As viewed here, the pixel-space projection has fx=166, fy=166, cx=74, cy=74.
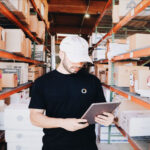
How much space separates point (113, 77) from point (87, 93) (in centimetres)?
Result: 155

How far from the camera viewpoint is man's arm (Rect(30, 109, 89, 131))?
1306 millimetres

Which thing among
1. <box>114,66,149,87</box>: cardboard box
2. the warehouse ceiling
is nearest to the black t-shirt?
<box>114,66,149,87</box>: cardboard box

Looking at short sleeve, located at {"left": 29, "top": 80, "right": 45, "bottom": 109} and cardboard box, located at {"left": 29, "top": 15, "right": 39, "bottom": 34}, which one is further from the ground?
cardboard box, located at {"left": 29, "top": 15, "right": 39, "bottom": 34}

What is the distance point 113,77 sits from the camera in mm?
2965

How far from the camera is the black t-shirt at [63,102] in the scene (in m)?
1.45

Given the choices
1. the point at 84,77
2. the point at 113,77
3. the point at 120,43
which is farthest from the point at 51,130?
the point at 120,43

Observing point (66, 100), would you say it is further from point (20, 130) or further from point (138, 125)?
point (20, 130)

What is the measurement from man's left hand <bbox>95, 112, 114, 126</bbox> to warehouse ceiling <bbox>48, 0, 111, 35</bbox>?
312 cm

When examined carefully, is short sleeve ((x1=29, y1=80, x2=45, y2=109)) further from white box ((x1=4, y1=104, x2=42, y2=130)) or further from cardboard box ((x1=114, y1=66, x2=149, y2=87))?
cardboard box ((x1=114, y1=66, x2=149, y2=87))

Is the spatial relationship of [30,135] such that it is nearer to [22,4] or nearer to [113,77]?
[113,77]

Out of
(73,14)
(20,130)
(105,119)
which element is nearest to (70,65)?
(105,119)

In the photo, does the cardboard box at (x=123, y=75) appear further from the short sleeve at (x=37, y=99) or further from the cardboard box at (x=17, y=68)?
the cardboard box at (x=17, y=68)

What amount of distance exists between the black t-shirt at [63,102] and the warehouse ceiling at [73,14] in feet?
9.89

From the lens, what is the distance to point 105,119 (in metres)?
1.47
